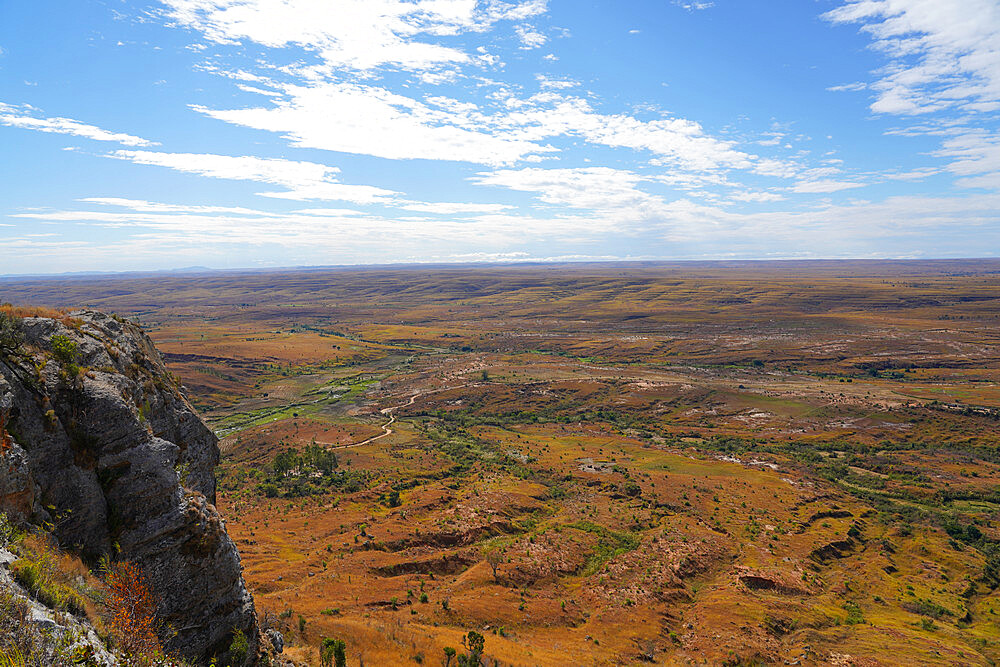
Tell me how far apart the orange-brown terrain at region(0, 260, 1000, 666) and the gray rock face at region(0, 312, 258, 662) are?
31.7ft

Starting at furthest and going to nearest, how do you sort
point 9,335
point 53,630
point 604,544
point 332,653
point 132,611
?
point 604,544, point 332,653, point 9,335, point 132,611, point 53,630

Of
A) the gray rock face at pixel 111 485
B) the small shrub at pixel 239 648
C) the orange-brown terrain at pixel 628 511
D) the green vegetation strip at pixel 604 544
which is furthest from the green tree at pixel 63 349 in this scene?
the green vegetation strip at pixel 604 544

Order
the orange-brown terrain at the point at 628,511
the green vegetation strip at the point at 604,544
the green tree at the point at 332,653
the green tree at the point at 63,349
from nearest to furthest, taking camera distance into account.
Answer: the green tree at the point at 63,349, the green tree at the point at 332,653, the orange-brown terrain at the point at 628,511, the green vegetation strip at the point at 604,544

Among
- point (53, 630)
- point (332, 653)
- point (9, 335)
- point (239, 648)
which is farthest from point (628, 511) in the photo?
point (9, 335)

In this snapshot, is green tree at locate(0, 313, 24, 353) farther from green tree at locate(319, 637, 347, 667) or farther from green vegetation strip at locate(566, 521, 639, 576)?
green vegetation strip at locate(566, 521, 639, 576)

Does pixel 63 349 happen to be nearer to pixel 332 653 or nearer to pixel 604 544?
pixel 332 653

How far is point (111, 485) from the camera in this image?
13.7m

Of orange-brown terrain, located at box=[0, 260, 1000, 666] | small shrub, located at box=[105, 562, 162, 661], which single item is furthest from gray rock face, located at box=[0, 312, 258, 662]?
orange-brown terrain, located at box=[0, 260, 1000, 666]

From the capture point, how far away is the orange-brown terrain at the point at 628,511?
30.5 meters

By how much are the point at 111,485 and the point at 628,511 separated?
4969 centimetres

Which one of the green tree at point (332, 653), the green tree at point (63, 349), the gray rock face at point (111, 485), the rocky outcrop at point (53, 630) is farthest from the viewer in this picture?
the green tree at point (332, 653)

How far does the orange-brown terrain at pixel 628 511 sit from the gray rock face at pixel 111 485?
9.66 metres

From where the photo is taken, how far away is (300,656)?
20891 mm

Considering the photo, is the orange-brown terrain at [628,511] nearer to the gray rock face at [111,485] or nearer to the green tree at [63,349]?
the gray rock face at [111,485]
